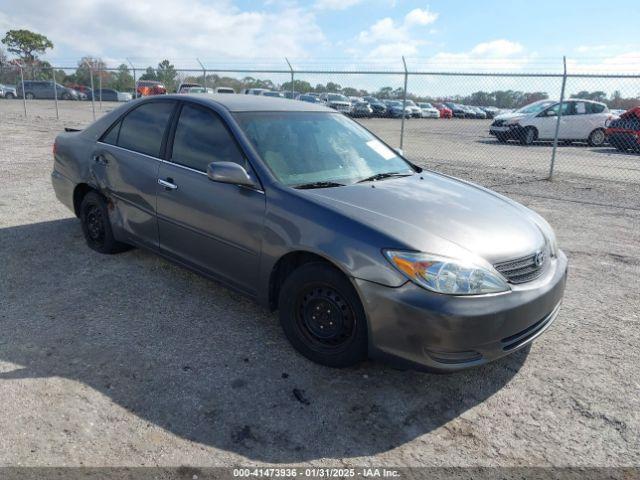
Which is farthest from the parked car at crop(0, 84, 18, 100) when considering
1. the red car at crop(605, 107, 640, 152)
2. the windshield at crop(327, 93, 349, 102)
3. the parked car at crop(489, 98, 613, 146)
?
the red car at crop(605, 107, 640, 152)

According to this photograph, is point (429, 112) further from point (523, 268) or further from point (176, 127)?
point (523, 268)

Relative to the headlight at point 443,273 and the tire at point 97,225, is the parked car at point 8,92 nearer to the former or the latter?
the tire at point 97,225

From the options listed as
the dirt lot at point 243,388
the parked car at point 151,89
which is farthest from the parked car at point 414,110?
the dirt lot at point 243,388

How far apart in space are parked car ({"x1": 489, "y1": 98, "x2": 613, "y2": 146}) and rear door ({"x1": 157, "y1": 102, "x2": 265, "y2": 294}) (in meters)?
15.5

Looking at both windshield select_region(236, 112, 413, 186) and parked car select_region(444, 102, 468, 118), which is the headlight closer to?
windshield select_region(236, 112, 413, 186)

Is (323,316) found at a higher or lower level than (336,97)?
lower

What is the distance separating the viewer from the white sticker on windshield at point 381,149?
14.0 ft

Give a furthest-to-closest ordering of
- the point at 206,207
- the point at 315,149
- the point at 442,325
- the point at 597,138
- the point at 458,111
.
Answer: the point at 458,111 → the point at 597,138 → the point at 315,149 → the point at 206,207 → the point at 442,325

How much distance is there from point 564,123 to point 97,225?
54.1 feet

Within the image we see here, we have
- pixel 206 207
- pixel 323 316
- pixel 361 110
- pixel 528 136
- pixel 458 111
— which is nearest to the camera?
pixel 323 316

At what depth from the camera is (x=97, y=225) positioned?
4930 millimetres

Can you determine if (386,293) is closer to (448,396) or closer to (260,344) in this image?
(448,396)

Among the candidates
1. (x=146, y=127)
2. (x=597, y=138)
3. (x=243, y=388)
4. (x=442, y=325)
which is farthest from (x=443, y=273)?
(x=597, y=138)

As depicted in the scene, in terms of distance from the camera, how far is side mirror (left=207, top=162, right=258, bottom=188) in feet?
10.8
